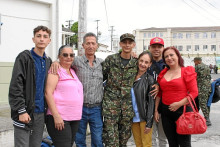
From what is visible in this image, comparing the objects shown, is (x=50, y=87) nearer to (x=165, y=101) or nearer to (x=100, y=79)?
(x=100, y=79)

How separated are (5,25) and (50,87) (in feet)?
19.1

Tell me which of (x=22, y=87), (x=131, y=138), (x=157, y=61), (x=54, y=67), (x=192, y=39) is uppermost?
(x=192, y=39)

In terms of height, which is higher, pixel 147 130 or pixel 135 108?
pixel 135 108

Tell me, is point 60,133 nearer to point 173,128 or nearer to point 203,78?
point 173,128

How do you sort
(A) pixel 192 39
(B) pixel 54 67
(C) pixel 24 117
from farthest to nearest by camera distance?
(A) pixel 192 39, (B) pixel 54 67, (C) pixel 24 117

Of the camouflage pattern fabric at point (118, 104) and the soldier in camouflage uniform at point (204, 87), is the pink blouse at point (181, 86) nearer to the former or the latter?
the camouflage pattern fabric at point (118, 104)

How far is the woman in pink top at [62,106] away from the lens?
10.2 ft

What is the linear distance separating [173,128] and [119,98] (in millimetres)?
887

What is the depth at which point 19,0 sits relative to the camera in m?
8.29

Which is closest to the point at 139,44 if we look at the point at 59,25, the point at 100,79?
the point at 59,25

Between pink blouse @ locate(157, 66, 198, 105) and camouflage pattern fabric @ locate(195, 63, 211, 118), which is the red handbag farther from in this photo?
camouflage pattern fabric @ locate(195, 63, 211, 118)

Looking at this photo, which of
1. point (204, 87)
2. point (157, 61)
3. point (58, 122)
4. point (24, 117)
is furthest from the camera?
point (204, 87)

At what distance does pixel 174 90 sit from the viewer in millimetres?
3449

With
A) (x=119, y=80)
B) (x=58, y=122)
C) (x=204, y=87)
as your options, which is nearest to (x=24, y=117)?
(x=58, y=122)
